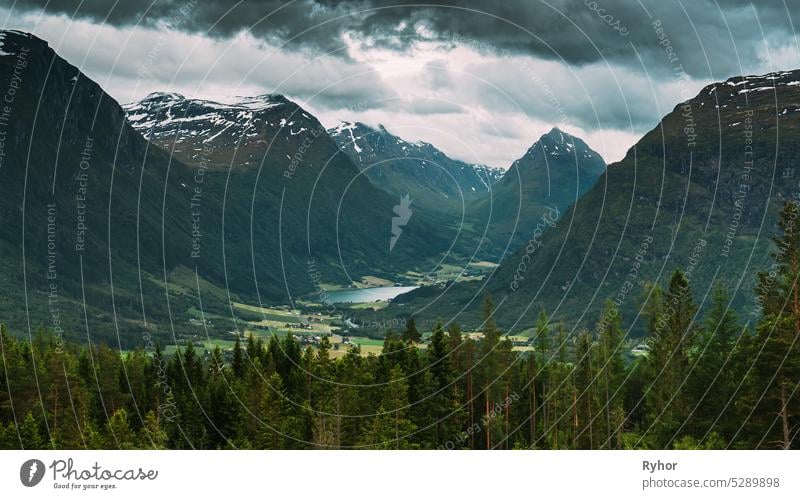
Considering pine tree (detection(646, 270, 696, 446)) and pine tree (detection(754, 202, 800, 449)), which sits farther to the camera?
pine tree (detection(646, 270, 696, 446))

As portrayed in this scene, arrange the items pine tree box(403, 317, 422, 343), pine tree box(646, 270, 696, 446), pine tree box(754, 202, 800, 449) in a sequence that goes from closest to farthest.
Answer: pine tree box(754, 202, 800, 449), pine tree box(403, 317, 422, 343), pine tree box(646, 270, 696, 446)

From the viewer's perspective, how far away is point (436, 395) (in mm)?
56500

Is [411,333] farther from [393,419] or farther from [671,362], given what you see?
[671,362]

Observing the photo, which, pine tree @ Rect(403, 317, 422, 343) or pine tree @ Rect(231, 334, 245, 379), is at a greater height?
pine tree @ Rect(403, 317, 422, 343)

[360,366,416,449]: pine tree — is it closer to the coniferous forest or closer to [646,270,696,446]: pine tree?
the coniferous forest

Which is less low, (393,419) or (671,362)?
(671,362)

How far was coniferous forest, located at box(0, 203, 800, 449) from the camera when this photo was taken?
160ft
